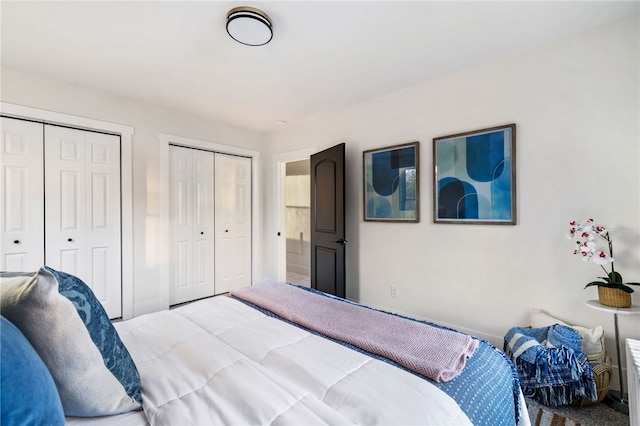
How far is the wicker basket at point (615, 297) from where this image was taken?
5.72 ft

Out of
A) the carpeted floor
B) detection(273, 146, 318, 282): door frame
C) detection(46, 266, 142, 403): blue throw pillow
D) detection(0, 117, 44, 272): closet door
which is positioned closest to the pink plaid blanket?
detection(46, 266, 142, 403): blue throw pillow

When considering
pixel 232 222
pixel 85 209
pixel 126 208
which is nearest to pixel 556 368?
pixel 232 222

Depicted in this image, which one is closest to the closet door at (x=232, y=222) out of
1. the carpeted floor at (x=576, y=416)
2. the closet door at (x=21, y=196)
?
the closet door at (x=21, y=196)

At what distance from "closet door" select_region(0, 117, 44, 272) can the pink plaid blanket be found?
7.06 feet

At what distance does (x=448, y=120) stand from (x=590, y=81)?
37.4 inches

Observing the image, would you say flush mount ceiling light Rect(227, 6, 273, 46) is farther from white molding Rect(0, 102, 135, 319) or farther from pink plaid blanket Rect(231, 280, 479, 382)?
white molding Rect(0, 102, 135, 319)

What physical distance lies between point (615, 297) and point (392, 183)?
6.01 ft

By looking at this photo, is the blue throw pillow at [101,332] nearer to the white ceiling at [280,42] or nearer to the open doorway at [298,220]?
the white ceiling at [280,42]

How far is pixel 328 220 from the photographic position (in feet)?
11.0

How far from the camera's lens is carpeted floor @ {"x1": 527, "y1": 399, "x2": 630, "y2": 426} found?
1632 millimetres

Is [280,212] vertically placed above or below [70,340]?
above

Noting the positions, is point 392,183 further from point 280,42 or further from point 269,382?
point 269,382

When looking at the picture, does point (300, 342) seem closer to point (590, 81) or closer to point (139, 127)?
point (590, 81)

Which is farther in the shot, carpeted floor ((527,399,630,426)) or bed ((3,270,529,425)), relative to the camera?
carpeted floor ((527,399,630,426))
